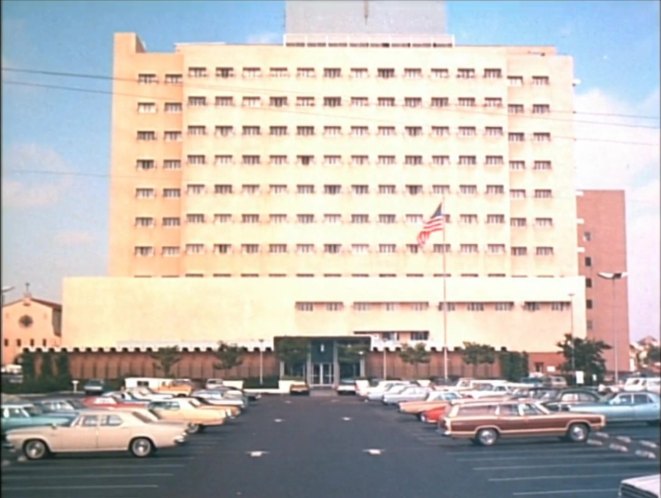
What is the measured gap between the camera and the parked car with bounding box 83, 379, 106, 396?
63.7 ft

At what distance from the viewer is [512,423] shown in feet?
60.4

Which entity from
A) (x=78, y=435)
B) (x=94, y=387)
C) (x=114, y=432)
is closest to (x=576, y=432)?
(x=114, y=432)

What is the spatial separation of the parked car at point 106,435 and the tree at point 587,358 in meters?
21.1

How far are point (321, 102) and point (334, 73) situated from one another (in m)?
2.38

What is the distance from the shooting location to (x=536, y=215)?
Result: 66.4 metres

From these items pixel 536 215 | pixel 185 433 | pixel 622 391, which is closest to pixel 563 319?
pixel 536 215

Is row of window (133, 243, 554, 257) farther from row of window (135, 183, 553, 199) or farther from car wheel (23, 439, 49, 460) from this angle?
car wheel (23, 439, 49, 460)

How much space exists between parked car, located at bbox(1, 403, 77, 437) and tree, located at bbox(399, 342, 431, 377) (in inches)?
1466

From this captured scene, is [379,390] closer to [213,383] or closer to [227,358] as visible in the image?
[213,383]

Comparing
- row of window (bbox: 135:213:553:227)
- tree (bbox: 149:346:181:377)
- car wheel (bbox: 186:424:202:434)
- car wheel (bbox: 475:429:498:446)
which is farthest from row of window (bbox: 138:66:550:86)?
car wheel (bbox: 475:429:498:446)

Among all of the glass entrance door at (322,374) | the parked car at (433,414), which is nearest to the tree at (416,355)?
the glass entrance door at (322,374)

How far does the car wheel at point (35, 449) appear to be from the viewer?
8.70m

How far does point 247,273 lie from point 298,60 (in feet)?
49.7

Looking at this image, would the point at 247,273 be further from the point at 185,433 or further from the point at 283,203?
the point at 185,433
